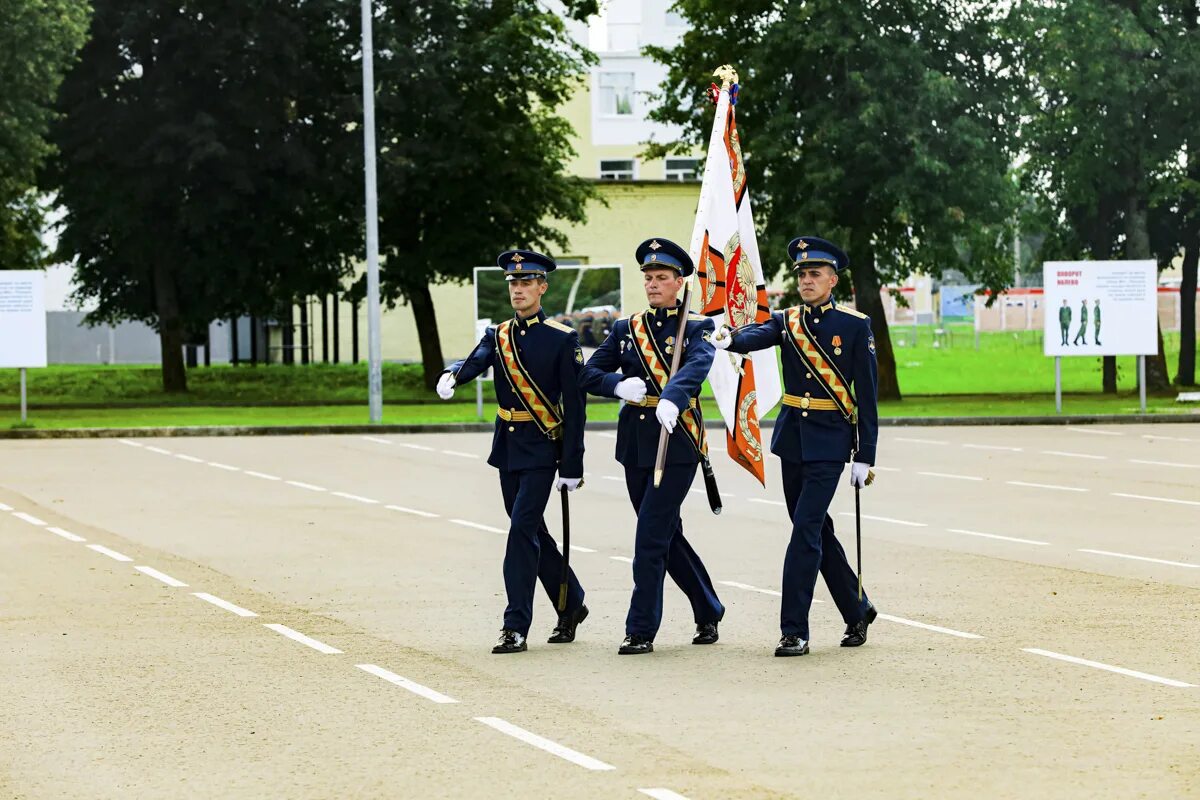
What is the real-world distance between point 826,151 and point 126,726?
3223 centimetres

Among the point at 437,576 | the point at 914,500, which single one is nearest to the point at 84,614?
the point at 437,576

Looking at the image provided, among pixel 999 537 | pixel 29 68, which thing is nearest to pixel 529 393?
pixel 999 537

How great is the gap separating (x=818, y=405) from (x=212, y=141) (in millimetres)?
32068

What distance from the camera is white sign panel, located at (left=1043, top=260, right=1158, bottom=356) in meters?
32.8

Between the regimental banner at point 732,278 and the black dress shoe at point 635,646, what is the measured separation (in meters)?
1.29

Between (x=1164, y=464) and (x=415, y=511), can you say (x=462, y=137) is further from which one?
(x=415, y=511)

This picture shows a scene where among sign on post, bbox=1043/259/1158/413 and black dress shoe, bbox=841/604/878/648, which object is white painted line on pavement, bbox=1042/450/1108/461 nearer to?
sign on post, bbox=1043/259/1158/413

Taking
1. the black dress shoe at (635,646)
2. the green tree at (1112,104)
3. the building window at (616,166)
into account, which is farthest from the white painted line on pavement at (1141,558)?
the building window at (616,166)

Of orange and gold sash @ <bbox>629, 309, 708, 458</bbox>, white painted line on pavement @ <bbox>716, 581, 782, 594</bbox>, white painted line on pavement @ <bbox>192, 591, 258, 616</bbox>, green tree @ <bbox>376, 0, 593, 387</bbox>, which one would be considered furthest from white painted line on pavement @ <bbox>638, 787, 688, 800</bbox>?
green tree @ <bbox>376, 0, 593, 387</bbox>

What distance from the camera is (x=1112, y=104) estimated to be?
38250 millimetres

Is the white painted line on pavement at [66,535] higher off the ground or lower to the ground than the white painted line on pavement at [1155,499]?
higher

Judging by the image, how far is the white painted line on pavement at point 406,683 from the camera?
27.7ft

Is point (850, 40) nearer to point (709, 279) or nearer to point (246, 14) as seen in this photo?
point (246, 14)

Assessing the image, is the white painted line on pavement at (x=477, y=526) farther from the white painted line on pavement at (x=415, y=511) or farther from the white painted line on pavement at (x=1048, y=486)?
the white painted line on pavement at (x=1048, y=486)
